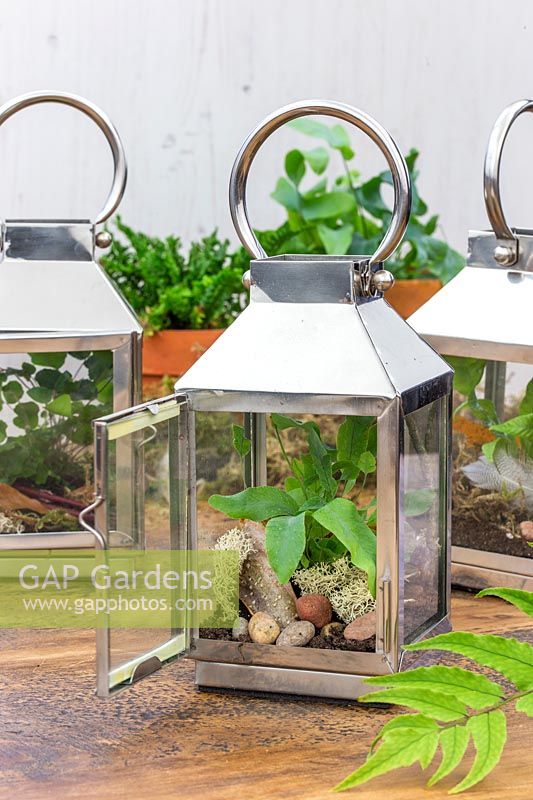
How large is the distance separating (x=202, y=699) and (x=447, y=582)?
19 centimetres

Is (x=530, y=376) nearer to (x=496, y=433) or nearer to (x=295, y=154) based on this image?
(x=496, y=433)

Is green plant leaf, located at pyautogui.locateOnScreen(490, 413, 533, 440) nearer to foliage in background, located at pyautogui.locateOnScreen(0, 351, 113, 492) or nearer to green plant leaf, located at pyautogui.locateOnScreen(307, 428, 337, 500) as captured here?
green plant leaf, located at pyautogui.locateOnScreen(307, 428, 337, 500)

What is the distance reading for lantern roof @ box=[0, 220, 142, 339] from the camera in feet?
2.90

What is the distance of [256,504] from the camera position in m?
0.69

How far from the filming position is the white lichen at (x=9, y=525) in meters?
0.92

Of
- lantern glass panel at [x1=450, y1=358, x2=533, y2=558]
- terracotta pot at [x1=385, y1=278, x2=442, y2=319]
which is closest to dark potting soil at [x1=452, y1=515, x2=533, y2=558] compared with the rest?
lantern glass panel at [x1=450, y1=358, x2=533, y2=558]

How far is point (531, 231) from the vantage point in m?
0.87

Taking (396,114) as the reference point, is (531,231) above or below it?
below

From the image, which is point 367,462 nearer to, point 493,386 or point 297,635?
point 297,635

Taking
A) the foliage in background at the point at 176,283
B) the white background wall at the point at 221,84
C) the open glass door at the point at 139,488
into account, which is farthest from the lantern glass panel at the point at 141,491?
the white background wall at the point at 221,84

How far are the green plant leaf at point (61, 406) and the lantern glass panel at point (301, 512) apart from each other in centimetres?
23

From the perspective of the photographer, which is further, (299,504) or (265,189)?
(265,189)

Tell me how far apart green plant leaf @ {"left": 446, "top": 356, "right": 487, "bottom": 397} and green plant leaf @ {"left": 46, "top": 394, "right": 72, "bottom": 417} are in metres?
0.32

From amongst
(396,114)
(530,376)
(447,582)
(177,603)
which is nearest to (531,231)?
(530,376)
